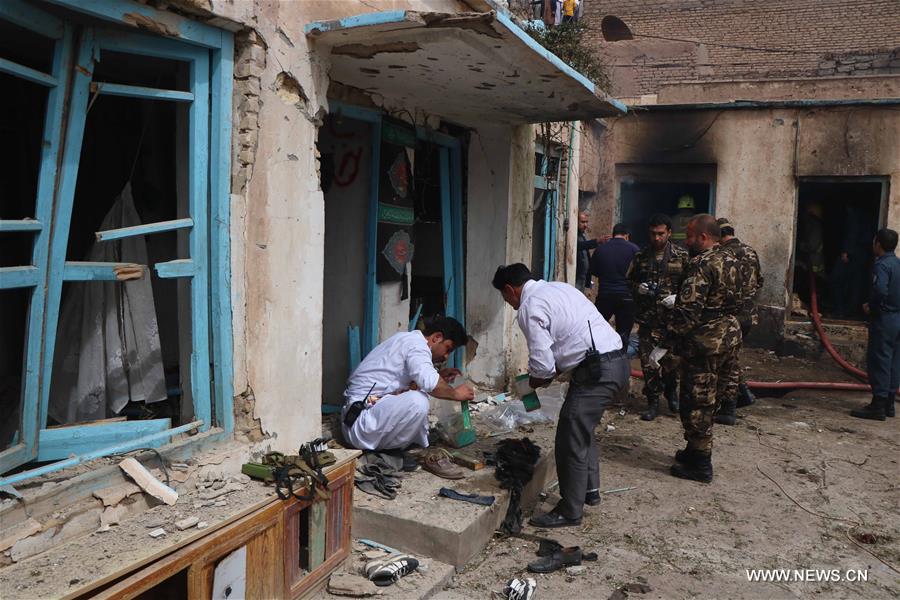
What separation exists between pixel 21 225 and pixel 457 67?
2.69 meters

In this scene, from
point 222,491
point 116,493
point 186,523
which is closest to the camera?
point 186,523

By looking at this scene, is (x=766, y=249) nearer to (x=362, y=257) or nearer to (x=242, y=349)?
(x=362, y=257)

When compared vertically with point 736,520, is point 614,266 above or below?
above

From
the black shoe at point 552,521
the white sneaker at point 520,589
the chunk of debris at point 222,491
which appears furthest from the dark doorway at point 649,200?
the chunk of debris at point 222,491

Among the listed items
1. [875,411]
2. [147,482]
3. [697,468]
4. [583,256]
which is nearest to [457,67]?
[147,482]

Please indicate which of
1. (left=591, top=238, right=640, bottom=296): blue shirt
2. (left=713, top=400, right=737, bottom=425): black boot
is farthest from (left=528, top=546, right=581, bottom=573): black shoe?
(left=591, top=238, right=640, bottom=296): blue shirt

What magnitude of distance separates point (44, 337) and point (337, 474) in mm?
1487

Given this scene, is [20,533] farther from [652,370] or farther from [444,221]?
[652,370]

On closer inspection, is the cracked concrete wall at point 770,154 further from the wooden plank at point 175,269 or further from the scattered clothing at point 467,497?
the wooden plank at point 175,269

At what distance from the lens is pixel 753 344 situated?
438 inches

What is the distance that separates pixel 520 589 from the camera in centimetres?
350

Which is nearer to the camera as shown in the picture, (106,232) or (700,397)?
(106,232)

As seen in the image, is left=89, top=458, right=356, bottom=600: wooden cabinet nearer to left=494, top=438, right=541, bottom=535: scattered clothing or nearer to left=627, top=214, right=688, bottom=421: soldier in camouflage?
left=494, top=438, right=541, bottom=535: scattered clothing

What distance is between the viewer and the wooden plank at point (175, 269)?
3.16m
